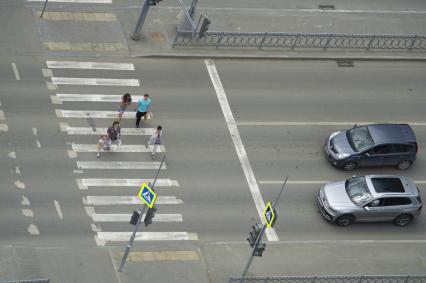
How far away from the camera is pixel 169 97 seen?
36.8 meters

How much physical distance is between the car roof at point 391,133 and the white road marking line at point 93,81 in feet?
33.4

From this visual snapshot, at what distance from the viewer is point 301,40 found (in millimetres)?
40906

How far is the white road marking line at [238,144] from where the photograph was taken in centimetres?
3288

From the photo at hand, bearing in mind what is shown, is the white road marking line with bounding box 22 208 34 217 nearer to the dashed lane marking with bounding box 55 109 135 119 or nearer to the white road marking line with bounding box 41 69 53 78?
the dashed lane marking with bounding box 55 109 135 119

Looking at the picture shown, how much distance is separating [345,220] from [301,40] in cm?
1127

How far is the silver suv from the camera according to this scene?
32.4 m

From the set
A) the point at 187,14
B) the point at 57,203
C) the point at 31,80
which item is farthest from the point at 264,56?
the point at 57,203

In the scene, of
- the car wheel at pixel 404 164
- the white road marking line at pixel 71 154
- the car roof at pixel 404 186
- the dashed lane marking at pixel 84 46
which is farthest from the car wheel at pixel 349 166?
the dashed lane marking at pixel 84 46

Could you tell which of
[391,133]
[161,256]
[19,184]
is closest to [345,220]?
[391,133]

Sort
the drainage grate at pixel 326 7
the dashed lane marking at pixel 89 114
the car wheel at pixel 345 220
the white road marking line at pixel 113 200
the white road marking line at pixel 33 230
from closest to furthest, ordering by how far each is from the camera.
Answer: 1. the white road marking line at pixel 33 230
2. the white road marking line at pixel 113 200
3. the car wheel at pixel 345 220
4. the dashed lane marking at pixel 89 114
5. the drainage grate at pixel 326 7

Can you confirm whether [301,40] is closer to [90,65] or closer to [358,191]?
[90,65]

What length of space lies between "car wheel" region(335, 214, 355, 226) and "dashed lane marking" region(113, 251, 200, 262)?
5.73 m

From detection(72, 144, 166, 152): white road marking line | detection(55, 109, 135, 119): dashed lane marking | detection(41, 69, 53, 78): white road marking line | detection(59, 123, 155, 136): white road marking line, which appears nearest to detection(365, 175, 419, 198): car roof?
detection(72, 144, 166, 152): white road marking line

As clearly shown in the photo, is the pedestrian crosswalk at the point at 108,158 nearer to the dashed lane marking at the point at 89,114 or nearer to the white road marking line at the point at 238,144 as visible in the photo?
the dashed lane marking at the point at 89,114
